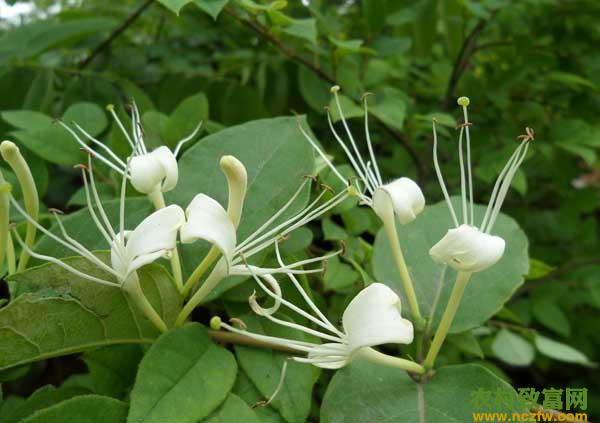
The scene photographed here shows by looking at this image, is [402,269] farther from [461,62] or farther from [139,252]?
[461,62]

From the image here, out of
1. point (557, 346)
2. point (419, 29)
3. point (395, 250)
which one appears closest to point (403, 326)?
point (395, 250)

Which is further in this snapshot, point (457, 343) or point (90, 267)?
point (457, 343)

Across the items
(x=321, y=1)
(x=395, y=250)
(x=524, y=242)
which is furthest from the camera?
(x=321, y=1)

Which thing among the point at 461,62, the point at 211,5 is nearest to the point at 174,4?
the point at 211,5

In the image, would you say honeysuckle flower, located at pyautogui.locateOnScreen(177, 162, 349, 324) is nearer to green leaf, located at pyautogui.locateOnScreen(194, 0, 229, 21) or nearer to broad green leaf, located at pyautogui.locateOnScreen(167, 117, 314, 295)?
broad green leaf, located at pyautogui.locateOnScreen(167, 117, 314, 295)

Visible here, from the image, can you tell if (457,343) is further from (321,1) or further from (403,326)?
(321,1)

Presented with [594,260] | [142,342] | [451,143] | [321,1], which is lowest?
[594,260]
